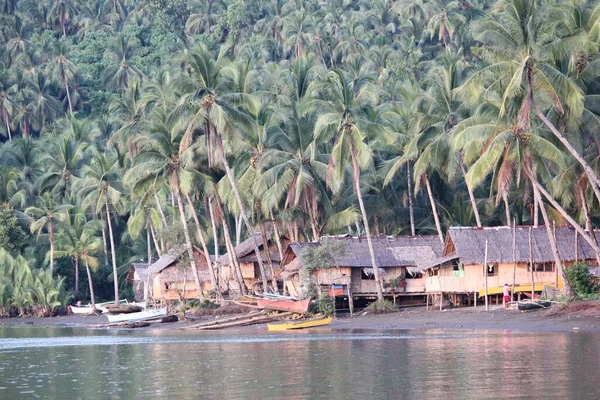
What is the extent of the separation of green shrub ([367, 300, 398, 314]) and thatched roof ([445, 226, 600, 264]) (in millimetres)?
4327

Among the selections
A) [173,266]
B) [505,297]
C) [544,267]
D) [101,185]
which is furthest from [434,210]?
[101,185]

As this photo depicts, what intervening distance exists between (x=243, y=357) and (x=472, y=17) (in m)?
62.8

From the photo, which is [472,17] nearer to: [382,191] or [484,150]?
[382,191]

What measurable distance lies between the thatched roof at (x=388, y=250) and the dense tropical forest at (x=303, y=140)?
1.33 metres

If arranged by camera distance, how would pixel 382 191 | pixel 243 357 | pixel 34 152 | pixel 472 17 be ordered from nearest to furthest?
pixel 243 357 < pixel 382 191 < pixel 34 152 < pixel 472 17

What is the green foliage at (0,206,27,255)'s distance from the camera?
7006 cm

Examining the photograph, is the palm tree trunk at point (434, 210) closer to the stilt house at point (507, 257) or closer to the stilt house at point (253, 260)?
the stilt house at point (507, 257)

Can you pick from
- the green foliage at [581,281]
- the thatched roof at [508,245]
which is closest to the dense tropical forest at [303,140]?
the thatched roof at [508,245]

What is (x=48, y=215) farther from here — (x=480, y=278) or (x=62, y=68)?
(x=480, y=278)

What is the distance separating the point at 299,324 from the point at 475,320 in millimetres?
7887

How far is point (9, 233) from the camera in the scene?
70250mm

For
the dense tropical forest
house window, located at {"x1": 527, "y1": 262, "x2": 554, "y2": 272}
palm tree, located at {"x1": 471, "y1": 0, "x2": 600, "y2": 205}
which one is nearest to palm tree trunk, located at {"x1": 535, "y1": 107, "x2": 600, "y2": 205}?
palm tree, located at {"x1": 471, "y1": 0, "x2": 600, "y2": 205}

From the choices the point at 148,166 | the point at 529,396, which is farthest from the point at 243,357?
the point at 148,166

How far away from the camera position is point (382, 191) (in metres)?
61.5
